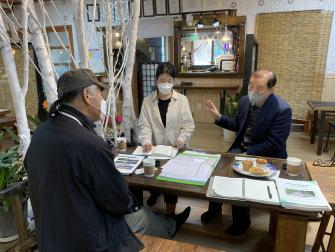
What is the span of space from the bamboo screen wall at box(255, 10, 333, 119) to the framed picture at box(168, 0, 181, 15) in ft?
4.78

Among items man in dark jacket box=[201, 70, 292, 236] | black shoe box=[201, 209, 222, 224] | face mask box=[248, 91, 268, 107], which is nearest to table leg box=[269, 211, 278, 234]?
man in dark jacket box=[201, 70, 292, 236]

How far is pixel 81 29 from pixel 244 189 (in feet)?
4.30

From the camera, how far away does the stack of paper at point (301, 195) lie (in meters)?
1.16

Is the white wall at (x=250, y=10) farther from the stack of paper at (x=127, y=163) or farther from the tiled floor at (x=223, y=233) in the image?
the tiled floor at (x=223, y=233)

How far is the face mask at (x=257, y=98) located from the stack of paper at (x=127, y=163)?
1.03 m

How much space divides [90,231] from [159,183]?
1.65ft

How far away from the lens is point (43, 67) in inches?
66.9

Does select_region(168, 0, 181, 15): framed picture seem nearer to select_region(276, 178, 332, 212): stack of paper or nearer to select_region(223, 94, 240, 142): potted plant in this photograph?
select_region(223, 94, 240, 142): potted plant

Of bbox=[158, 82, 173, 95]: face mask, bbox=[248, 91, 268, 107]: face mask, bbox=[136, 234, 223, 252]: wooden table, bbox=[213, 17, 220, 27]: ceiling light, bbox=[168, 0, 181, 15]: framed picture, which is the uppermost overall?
bbox=[168, 0, 181, 15]: framed picture

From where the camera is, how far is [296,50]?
463cm

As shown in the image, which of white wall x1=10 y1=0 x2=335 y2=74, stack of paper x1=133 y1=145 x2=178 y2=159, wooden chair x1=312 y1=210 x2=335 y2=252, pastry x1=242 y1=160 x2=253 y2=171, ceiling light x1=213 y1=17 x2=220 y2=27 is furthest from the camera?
ceiling light x1=213 y1=17 x2=220 y2=27

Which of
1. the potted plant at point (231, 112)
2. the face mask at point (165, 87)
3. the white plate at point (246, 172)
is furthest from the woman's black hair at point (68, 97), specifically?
the potted plant at point (231, 112)

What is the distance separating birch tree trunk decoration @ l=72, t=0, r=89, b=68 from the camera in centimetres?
157

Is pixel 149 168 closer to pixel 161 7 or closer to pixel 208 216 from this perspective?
pixel 208 216
